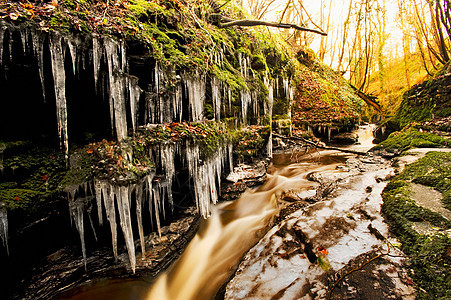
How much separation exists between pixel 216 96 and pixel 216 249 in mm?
4453

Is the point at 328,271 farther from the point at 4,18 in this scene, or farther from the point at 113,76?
the point at 4,18

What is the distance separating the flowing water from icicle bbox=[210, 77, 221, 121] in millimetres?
2871

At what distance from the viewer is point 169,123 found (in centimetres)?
441

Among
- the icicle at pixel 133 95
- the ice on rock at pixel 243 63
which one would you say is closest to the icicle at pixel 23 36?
the icicle at pixel 133 95

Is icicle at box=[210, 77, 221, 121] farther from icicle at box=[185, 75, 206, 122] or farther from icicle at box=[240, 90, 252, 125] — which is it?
icicle at box=[240, 90, 252, 125]

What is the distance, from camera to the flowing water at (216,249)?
3.16 meters

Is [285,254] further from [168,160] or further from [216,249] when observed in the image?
[168,160]

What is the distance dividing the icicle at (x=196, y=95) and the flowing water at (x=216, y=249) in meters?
2.77

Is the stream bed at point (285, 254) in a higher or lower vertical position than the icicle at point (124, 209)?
lower

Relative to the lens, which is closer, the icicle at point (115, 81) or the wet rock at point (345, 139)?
the icicle at point (115, 81)

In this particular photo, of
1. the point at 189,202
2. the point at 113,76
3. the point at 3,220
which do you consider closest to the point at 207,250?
the point at 189,202

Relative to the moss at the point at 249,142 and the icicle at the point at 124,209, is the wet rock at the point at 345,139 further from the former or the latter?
the icicle at the point at 124,209

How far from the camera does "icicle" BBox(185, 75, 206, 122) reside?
4.91 metres

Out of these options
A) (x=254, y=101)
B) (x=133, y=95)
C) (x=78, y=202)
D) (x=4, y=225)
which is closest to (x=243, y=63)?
(x=254, y=101)
